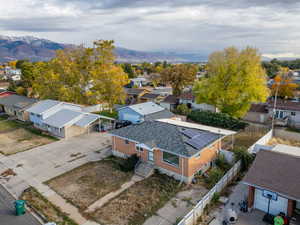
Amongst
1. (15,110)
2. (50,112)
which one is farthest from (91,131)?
(15,110)

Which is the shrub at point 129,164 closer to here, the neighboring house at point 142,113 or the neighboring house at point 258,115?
the neighboring house at point 142,113

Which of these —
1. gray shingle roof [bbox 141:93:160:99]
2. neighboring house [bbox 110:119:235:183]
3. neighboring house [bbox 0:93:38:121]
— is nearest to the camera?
neighboring house [bbox 110:119:235:183]

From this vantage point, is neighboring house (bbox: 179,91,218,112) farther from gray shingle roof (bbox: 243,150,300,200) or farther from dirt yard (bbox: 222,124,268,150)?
gray shingle roof (bbox: 243,150,300,200)

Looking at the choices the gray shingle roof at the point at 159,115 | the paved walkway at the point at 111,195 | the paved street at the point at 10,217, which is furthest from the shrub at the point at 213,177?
the gray shingle roof at the point at 159,115

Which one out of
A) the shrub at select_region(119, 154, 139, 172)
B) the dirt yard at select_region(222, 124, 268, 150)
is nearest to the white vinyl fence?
the dirt yard at select_region(222, 124, 268, 150)

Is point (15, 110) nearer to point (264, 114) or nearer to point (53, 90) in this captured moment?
point (53, 90)
